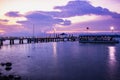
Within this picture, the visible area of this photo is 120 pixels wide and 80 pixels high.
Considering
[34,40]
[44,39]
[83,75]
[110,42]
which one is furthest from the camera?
[44,39]

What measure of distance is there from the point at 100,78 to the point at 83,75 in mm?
3278

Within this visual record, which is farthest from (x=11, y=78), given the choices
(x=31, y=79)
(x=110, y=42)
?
(x=110, y=42)

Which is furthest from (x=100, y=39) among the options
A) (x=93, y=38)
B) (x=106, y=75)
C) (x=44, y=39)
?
(x=106, y=75)

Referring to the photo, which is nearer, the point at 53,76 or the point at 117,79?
the point at 117,79

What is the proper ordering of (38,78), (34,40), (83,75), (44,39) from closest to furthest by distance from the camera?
(38,78) → (83,75) → (34,40) → (44,39)

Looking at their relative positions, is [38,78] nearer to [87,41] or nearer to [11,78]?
[11,78]

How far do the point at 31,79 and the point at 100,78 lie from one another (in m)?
10.5

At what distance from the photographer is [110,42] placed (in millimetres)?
152375

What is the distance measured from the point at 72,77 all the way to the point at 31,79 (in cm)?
649

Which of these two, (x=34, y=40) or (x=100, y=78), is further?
(x=34, y=40)

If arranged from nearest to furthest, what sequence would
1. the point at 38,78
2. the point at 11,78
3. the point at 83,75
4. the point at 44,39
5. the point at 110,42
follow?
the point at 11,78 < the point at 38,78 < the point at 83,75 < the point at 110,42 < the point at 44,39

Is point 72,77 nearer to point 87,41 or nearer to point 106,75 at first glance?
point 106,75

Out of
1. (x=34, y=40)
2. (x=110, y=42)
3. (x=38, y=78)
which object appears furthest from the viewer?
(x=34, y=40)

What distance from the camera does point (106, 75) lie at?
38.3 m
